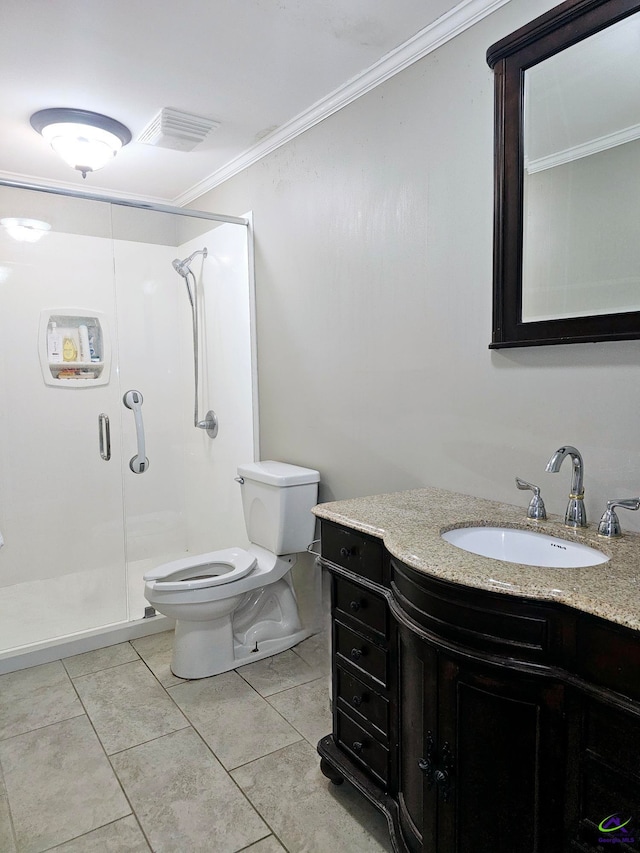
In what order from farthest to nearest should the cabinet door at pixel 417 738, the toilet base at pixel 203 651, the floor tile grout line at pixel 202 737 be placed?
the toilet base at pixel 203 651, the floor tile grout line at pixel 202 737, the cabinet door at pixel 417 738

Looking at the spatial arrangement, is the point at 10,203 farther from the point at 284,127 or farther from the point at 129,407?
the point at 284,127

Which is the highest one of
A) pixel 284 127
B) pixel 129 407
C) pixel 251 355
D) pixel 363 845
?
pixel 284 127

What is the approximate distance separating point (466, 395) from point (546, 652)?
0.98 meters

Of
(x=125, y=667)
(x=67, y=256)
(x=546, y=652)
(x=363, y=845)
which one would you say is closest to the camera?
(x=546, y=652)

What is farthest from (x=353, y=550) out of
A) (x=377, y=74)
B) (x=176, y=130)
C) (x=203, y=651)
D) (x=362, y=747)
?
(x=176, y=130)

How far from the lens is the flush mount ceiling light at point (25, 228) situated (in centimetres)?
270

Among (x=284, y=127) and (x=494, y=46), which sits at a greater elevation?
(x=284, y=127)

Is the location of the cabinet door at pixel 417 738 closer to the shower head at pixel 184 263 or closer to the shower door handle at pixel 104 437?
the shower door handle at pixel 104 437

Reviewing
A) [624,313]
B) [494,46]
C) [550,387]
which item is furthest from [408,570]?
[494,46]

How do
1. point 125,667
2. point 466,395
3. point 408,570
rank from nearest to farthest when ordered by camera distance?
point 408,570 → point 466,395 → point 125,667

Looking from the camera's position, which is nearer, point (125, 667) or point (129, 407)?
point (125, 667)

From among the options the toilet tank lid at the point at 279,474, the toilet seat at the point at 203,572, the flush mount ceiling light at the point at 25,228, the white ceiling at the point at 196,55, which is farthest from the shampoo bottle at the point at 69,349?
the toilet seat at the point at 203,572

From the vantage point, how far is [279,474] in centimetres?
259

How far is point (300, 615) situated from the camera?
9.57ft
